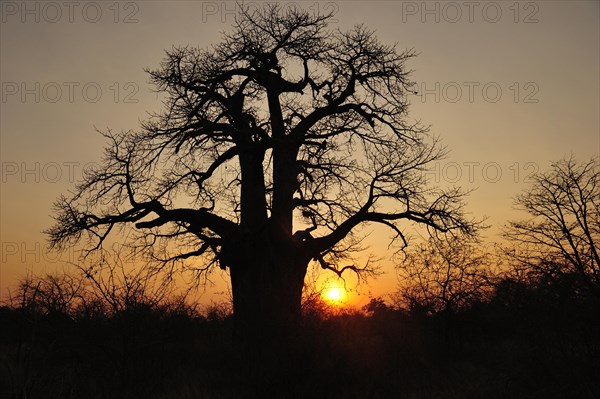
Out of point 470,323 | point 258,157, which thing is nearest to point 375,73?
point 258,157

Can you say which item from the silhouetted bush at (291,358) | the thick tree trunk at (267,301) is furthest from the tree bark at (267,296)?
the silhouetted bush at (291,358)

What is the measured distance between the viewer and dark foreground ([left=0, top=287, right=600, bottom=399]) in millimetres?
7121

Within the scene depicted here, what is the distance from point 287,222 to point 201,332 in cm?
321

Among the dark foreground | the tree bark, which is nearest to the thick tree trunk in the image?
the tree bark

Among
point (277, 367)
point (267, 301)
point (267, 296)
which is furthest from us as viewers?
point (267, 296)

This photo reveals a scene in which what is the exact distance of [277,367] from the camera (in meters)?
7.64

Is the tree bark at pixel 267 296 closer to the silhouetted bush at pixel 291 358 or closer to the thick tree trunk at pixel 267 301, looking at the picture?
the thick tree trunk at pixel 267 301

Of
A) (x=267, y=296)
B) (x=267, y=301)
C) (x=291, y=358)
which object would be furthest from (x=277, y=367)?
(x=267, y=296)

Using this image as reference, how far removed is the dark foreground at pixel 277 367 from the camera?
23.4 feet

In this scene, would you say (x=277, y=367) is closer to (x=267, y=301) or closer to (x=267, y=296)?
(x=267, y=301)

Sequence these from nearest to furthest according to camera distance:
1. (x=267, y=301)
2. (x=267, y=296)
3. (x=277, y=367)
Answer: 1. (x=277, y=367)
2. (x=267, y=301)
3. (x=267, y=296)

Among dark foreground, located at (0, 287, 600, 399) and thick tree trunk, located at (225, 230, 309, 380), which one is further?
thick tree trunk, located at (225, 230, 309, 380)

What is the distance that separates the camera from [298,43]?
11234 millimetres

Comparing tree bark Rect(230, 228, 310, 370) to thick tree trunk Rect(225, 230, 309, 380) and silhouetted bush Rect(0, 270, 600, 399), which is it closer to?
thick tree trunk Rect(225, 230, 309, 380)
